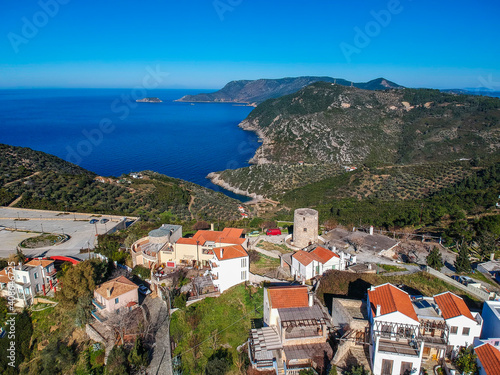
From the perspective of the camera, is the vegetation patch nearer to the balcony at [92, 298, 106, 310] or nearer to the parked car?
the parked car

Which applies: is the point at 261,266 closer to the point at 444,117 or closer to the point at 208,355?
the point at 208,355

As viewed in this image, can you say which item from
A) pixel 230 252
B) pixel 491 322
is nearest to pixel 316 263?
pixel 230 252

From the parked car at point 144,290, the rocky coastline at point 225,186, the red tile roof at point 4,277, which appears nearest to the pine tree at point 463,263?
the parked car at point 144,290

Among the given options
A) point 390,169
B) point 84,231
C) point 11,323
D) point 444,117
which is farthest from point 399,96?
point 11,323

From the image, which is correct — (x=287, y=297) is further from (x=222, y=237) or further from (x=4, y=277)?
(x=4, y=277)

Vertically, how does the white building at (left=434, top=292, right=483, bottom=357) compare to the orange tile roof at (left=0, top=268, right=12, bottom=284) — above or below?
above

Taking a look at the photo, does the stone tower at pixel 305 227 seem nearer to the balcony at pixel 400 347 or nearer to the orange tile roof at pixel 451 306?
the orange tile roof at pixel 451 306

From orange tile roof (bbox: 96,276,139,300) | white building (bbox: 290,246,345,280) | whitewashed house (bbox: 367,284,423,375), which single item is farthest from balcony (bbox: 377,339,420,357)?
orange tile roof (bbox: 96,276,139,300)
